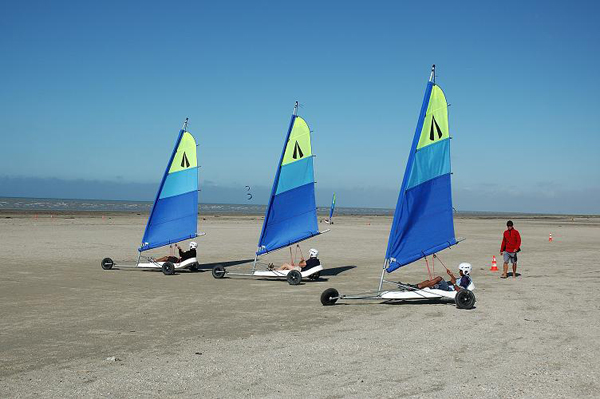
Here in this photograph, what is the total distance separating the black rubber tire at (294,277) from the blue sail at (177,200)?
203 inches

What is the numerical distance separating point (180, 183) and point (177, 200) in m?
0.59

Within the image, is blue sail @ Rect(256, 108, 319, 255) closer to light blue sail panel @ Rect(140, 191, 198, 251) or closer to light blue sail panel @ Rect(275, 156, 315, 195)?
light blue sail panel @ Rect(275, 156, 315, 195)

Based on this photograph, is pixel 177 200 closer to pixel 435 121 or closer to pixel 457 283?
pixel 435 121

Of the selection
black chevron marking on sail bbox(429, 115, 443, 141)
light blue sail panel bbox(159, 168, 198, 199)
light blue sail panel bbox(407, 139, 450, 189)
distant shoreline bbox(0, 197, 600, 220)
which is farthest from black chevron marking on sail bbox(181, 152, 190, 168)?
distant shoreline bbox(0, 197, 600, 220)

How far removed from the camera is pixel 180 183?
61.7ft

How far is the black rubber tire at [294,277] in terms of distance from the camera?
14680 millimetres

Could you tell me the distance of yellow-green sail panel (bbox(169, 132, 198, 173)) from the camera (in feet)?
61.6

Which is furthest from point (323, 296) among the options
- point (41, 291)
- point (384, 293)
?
point (41, 291)

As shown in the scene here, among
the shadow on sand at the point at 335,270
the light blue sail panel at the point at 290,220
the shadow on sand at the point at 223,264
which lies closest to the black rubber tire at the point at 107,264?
the shadow on sand at the point at 223,264

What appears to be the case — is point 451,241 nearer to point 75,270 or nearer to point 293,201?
point 293,201

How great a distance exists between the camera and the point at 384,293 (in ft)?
39.0

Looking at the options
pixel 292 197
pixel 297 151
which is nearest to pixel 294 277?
pixel 292 197

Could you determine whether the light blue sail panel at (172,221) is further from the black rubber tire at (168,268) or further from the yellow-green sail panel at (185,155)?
the black rubber tire at (168,268)

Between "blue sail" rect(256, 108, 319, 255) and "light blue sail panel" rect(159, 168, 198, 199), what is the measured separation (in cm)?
359
